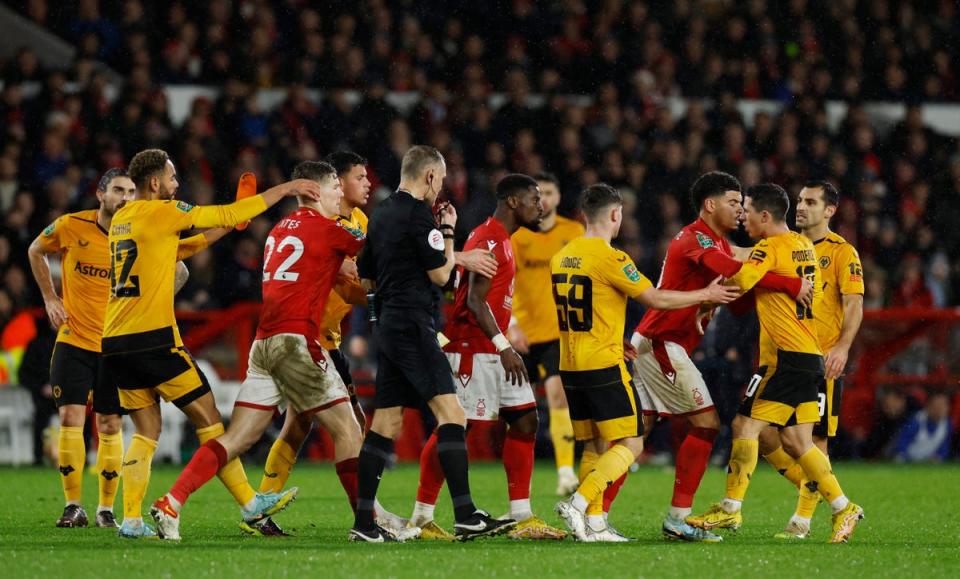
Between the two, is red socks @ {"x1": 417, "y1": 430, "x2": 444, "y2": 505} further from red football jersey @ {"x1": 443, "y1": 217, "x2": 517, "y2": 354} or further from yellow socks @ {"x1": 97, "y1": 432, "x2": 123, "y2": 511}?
yellow socks @ {"x1": 97, "y1": 432, "x2": 123, "y2": 511}

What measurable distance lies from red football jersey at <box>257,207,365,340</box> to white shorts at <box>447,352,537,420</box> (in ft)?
3.17

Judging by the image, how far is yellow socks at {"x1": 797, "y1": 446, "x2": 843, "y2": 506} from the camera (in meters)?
8.86

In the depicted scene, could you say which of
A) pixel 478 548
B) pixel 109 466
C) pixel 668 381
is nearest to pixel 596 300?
pixel 668 381


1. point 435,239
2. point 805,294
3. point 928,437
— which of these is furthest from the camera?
point 928,437

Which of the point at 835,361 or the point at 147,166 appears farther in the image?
the point at 835,361

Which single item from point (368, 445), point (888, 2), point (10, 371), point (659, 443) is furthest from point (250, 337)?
point (888, 2)

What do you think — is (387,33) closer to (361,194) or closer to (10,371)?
(10,371)

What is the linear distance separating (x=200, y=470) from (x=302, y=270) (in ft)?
4.31

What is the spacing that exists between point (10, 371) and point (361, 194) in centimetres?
797

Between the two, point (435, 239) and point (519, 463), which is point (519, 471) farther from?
point (435, 239)

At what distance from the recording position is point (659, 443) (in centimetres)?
1703

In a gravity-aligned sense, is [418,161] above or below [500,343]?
above

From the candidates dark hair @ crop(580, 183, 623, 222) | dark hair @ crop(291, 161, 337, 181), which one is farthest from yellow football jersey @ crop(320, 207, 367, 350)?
dark hair @ crop(580, 183, 623, 222)

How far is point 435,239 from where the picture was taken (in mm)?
8344
